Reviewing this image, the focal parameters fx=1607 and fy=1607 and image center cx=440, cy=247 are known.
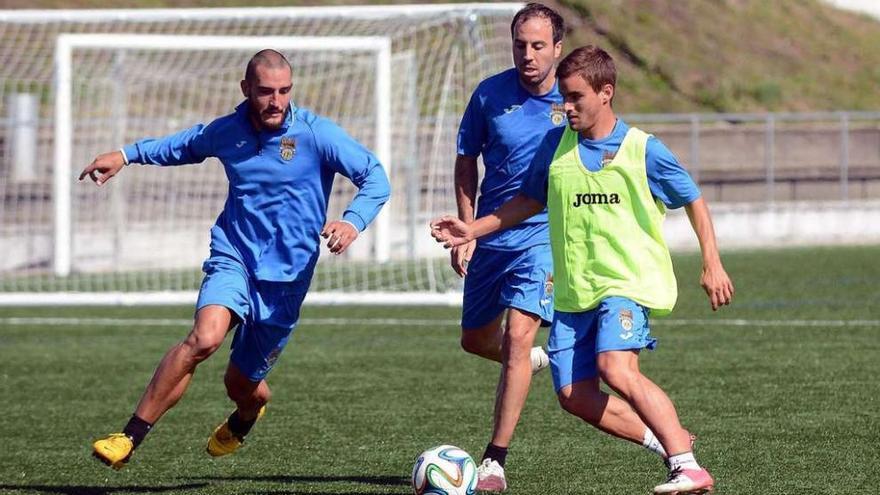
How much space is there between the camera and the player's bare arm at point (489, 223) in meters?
6.03

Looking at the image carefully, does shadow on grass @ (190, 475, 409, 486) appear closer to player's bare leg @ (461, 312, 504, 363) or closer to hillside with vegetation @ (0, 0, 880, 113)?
player's bare leg @ (461, 312, 504, 363)

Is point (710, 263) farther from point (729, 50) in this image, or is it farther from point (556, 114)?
point (729, 50)

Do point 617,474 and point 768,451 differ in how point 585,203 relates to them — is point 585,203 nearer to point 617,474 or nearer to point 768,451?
point 617,474

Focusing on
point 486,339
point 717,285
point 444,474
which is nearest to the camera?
point 717,285

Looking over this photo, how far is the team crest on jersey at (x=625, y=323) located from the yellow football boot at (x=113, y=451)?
6.43 ft


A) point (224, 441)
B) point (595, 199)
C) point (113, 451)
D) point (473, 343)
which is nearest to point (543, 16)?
point (595, 199)

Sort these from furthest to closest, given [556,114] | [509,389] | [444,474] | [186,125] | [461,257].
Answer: [186,125] < [461,257] < [556,114] < [509,389] < [444,474]

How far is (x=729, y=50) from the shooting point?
31.7 meters

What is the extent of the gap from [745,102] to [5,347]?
20266 mm

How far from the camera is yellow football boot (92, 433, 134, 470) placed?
6129 mm

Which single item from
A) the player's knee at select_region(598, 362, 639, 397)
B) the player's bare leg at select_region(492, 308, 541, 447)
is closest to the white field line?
the player's bare leg at select_region(492, 308, 541, 447)

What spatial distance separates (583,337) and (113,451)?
6.06 ft

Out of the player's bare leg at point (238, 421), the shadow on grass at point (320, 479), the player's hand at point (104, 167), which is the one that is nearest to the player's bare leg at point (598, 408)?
the shadow on grass at point (320, 479)

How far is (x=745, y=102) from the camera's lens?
30.1 m
